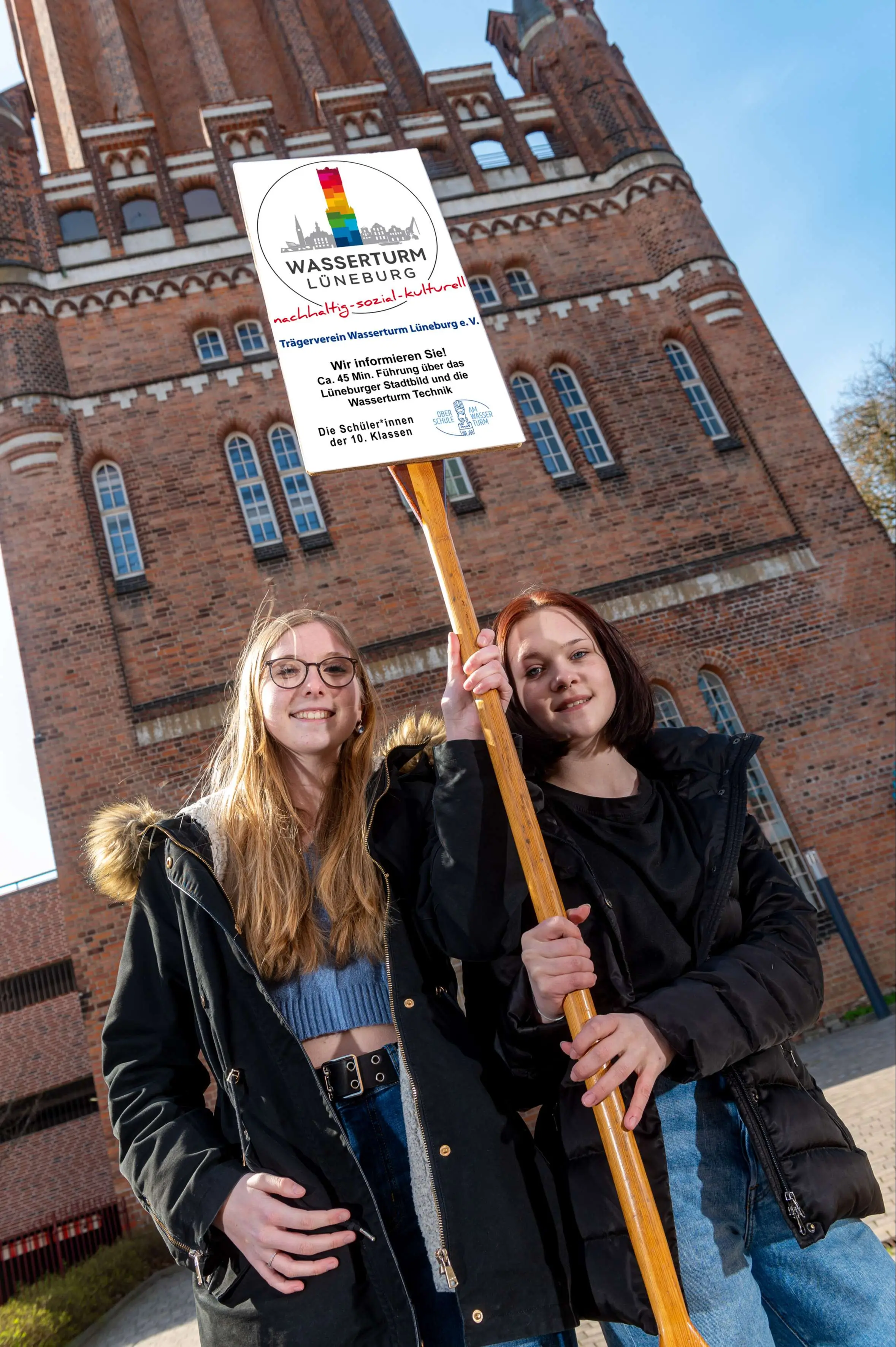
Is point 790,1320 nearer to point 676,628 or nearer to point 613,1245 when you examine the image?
point 613,1245

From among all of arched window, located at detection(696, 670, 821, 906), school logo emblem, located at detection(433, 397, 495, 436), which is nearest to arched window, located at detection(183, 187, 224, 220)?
arched window, located at detection(696, 670, 821, 906)

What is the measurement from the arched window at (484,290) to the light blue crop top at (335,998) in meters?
12.2

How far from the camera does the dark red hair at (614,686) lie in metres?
2.31

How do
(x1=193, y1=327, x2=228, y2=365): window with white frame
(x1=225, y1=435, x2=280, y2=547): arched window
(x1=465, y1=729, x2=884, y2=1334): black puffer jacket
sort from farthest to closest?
(x1=193, y1=327, x2=228, y2=365): window with white frame < (x1=225, y1=435, x2=280, y2=547): arched window < (x1=465, y1=729, x2=884, y2=1334): black puffer jacket

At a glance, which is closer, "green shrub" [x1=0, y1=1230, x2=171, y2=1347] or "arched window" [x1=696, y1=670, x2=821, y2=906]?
"green shrub" [x1=0, y1=1230, x2=171, y2=1347]

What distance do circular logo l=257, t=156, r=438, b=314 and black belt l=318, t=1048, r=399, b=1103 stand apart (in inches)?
87.1

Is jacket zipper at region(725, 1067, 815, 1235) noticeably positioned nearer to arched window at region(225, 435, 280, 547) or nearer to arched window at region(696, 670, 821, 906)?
arched window at region(696, 670, 821, 906)

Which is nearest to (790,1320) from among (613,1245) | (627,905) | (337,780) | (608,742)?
(613,1245)

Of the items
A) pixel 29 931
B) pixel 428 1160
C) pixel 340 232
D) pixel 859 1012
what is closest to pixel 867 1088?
pixel 859 1012

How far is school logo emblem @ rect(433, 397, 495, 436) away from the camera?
2.67m

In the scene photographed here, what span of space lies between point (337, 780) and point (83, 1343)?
6.78 m

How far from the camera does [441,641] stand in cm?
1053

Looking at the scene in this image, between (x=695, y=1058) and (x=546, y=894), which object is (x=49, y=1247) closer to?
(x=546, y=894)

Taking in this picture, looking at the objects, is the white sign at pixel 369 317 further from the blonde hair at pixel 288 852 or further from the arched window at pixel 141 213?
the arched window at pixel 141 213
